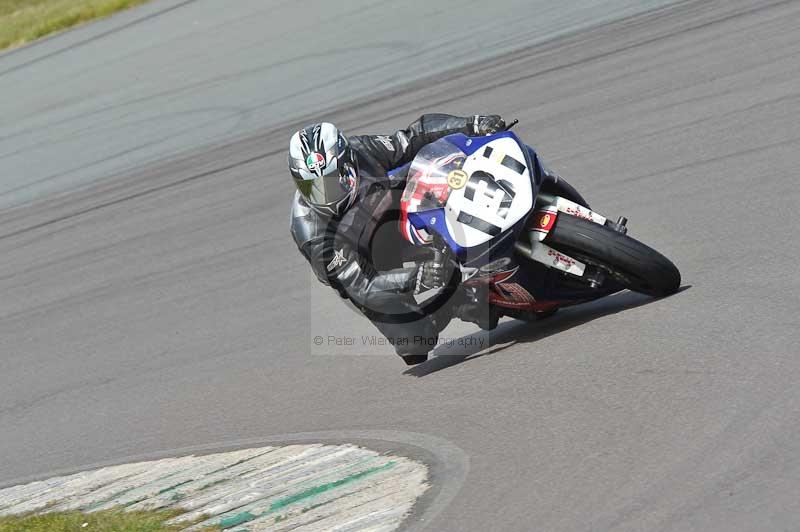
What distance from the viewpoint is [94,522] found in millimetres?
5375

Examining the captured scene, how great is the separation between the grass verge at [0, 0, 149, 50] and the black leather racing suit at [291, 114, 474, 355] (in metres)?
14.1

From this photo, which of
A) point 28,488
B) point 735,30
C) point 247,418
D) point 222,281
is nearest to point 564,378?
point 247,418

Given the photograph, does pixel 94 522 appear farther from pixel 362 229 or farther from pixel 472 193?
pixel 472 193

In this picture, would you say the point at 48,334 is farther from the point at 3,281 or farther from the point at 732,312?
the point at 732,312

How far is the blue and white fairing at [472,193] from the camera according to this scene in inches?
215

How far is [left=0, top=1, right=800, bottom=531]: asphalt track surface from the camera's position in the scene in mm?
4379

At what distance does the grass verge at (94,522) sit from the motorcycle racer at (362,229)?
4.97 feet

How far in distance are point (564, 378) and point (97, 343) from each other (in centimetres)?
432

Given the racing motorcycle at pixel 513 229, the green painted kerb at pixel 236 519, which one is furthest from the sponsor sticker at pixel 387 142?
the green painted kerb at pixel 236 519

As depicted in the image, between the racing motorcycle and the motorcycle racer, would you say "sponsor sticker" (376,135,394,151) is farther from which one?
the racing motorcycle

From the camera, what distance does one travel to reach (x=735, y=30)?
1036 centimetres

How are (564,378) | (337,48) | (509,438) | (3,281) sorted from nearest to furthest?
1. (509,438)
2. (564,378)
3. (3,281)
4. (337,48)

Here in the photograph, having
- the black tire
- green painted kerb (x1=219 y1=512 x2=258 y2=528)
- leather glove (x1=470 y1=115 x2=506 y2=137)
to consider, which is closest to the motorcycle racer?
leather glove (x1=470 y1=115 x2=506 y2=137)

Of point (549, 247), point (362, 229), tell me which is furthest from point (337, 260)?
point (549, 247)
